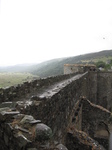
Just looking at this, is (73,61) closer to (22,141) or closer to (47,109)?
(47,109)

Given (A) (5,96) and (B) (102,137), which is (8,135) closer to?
(A) (5,96)

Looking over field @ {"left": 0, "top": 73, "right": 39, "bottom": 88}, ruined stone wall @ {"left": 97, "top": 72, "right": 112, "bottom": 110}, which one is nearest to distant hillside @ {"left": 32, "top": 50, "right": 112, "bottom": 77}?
field @ {"left": 0, "top": 73, "right": 39, "bottom": 88}

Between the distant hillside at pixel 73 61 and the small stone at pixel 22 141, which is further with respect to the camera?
the distant hillside at pixel 73 61

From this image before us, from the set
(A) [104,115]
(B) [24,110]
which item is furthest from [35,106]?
(A) [104,115]

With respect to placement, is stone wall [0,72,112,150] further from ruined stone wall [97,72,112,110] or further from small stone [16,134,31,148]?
ruined stone wall [97,72,112,110]

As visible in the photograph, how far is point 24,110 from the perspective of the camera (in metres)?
3.31

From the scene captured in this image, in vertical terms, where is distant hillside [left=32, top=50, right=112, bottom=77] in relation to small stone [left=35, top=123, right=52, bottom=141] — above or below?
below

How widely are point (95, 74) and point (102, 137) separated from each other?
9896 mm

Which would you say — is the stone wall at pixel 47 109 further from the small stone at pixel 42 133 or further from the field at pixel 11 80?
the field at pixel 11 80

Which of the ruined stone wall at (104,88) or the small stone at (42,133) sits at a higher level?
the small stone at (42,133)

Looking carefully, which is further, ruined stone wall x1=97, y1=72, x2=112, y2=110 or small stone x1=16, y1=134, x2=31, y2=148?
ruined stone wall x1=97, y1=72, x2=112, y2=110

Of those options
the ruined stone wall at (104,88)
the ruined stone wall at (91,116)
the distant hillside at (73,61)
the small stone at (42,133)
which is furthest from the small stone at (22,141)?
the distant hillside at (73,61)

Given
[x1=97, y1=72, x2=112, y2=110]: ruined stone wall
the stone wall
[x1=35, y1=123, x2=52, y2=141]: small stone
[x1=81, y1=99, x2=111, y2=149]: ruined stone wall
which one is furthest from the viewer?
[x1=97, y1=72, x2=112, y2=110]: ruined stone wall

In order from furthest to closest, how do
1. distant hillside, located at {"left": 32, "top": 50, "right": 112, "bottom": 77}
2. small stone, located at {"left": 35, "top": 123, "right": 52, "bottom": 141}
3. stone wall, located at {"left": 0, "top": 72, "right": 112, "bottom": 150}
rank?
1. distant hillside, located at {"left": 32, "top": 50, "right": 112, "bottom": 77}
2. stone wall, located at {"left": 0, "top": 72, "right": 112, "bottom": 150}
3. small stone, located at {"left": 35, "top": 123, "right": 52, "bottom": 141}
